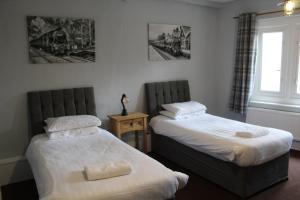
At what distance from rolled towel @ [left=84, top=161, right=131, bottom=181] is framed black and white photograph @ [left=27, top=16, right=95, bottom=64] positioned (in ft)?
6.36

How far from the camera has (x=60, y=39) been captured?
3684 millimetres

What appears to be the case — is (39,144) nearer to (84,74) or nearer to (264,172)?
(84,74)

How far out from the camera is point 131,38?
14.1 feet

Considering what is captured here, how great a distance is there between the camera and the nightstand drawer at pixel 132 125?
12.9ft

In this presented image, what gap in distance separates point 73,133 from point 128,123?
34.5 inches

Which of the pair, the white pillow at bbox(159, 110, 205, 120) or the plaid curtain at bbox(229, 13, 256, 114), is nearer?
the white pillow at bbox(159, 110, 205, 120)

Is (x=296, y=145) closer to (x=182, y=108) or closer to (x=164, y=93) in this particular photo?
(x=182, y=108)

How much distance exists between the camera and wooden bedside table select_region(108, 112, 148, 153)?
12.7ft

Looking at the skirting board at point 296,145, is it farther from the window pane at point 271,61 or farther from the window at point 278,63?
the window pane at point 271,61

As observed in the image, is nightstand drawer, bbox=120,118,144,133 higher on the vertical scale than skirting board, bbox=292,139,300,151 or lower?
higher

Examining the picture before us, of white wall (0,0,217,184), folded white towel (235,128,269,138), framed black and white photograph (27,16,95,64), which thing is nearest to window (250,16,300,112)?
white wall (0,0,217,184)

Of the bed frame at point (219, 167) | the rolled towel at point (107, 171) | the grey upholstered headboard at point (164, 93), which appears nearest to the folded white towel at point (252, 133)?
the bed frame at point (219, 167)

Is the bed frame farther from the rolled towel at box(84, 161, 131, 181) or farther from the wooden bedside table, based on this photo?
the rolled towel at box(84, 161, 131, 181)

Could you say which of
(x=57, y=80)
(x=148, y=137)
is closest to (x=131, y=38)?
(x=57, y=80)
